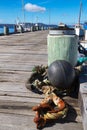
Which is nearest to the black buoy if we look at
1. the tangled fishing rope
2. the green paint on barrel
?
the tangled fishing rope

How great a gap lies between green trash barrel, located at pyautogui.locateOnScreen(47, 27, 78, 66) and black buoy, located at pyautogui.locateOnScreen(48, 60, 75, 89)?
647 millimetres

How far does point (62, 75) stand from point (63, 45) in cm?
97

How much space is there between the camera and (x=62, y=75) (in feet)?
13.0

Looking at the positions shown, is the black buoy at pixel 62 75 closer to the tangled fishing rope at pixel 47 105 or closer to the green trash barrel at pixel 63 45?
the tangled fishing rope at pixel 47 105

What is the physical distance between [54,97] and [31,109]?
1.44 feet

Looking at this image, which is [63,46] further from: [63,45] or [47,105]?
[47,105]

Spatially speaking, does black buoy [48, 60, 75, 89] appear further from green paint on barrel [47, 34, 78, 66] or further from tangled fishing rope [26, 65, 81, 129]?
green paint on barrel [47, 34, 78, 66]

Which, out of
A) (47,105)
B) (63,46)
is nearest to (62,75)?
(47,105)

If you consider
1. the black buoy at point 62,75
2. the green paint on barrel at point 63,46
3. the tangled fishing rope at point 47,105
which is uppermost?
the green paint on barrel at point 63,46

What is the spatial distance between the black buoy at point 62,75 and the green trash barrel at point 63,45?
0.65 m

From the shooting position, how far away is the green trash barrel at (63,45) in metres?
4.70

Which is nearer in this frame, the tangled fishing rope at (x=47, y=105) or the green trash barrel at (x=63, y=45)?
the tangled fishing rope at (x=47, y=105)

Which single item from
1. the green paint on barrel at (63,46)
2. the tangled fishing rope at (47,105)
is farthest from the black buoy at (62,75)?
the green paint on barrel at (63,46)

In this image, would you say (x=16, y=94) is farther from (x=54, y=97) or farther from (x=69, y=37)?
(x=69, y=37)
